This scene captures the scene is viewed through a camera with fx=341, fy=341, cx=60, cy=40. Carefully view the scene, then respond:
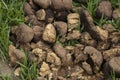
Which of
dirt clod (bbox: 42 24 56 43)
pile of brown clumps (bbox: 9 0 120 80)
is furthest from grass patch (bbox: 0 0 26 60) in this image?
dirt clod (bbox: 42 24 56 43)

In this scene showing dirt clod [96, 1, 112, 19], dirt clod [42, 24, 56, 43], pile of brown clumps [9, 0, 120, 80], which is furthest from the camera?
dirt clod [96, 1, 112, 19]

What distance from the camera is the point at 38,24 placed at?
118 inches

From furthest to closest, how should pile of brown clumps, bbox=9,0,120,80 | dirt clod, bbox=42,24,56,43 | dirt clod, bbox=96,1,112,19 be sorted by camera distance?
dirt clod, bbox=96,1,112,19 → dirt clod, bbox=42,24,56,43 → pile of brown clumps, bbox=9,0,120,80

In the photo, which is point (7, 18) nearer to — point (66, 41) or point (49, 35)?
point (49, 35)

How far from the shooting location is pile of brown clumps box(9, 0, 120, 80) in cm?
269

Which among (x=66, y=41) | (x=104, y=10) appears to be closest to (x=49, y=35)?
(x=66, y=41)

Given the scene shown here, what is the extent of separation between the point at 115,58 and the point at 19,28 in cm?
84

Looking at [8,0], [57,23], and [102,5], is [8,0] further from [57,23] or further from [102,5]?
[102,5]

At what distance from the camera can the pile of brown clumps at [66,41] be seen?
8.81 feet

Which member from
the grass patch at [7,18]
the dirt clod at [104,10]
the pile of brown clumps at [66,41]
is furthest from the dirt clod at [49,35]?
the dirt clod at [104,10]

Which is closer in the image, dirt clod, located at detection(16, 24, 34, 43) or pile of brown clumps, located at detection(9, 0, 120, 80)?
pile of brown clumps, located at detection(9, 0, 120, 80)

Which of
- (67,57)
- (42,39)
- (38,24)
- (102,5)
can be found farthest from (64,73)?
(102,5)

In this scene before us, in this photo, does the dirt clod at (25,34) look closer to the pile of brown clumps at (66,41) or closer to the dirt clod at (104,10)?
the pile of brown clumps at (66,41)

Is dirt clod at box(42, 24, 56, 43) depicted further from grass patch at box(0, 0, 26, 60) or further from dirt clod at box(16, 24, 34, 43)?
grass patch at box(0, 0, 26, 60)
